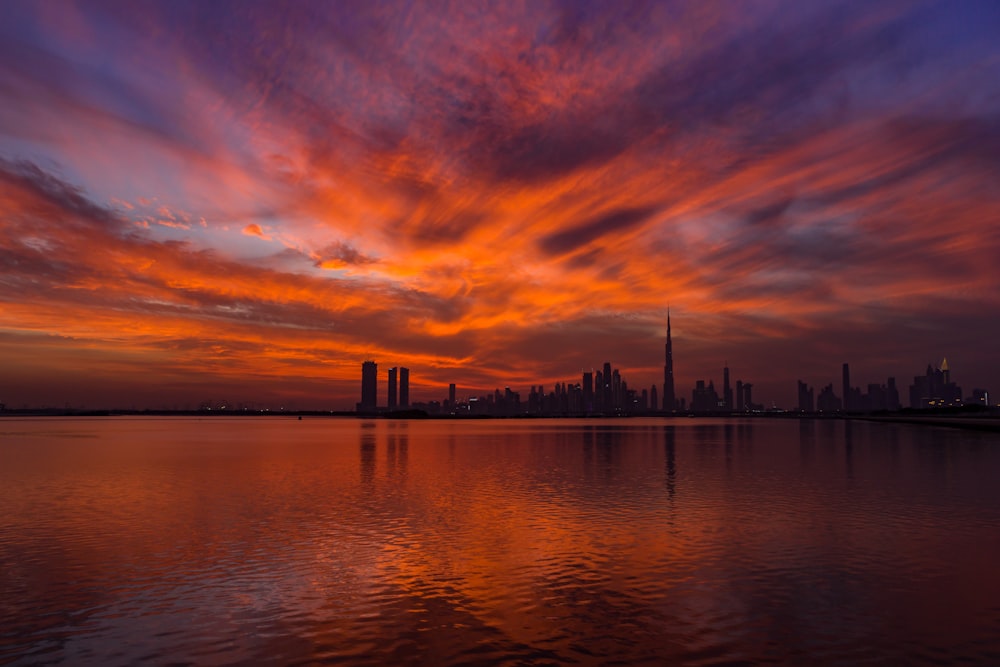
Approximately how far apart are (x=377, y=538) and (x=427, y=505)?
10397mm

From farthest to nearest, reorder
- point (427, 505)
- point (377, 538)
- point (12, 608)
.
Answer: point (427, 505) < point (377, 538) < point (12, 608)

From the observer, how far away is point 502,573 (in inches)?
945

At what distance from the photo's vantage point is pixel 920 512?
122 ft

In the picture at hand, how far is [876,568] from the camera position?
24.7m

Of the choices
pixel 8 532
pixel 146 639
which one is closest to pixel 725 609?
pixel 146 639

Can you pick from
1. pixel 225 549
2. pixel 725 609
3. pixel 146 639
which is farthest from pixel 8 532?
pixel 725 609

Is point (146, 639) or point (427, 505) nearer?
point (146, 639)

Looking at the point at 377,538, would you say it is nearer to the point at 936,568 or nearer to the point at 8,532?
the point at 8,532

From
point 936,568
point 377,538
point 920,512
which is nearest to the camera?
point 936,568

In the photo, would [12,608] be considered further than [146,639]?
Yes

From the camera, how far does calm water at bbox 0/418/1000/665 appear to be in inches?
661

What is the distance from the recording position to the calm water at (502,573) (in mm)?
16797

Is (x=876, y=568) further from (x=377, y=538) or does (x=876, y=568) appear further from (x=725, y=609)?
(x=377, y=538)

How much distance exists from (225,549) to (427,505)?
14376 millimetres
